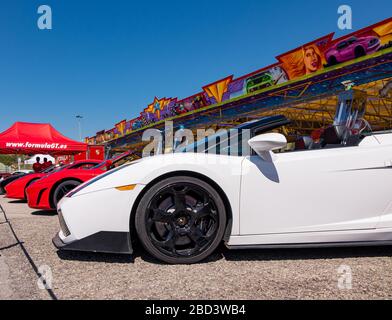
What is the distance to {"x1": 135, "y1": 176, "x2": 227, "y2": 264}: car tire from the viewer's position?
2.13 meters

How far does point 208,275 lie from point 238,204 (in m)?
0.55

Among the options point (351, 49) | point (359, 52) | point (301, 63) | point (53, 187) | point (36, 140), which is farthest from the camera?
point (36, 140)

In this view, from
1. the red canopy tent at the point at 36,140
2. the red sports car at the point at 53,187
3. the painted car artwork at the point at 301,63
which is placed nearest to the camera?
the red sports car at the point at 53,187

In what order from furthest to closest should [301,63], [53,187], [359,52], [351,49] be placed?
[301,63] < [351,49] < [359,52] < [53,187]

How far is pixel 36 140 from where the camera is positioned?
39.8 ft

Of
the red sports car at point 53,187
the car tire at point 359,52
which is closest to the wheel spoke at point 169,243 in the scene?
the red sports car at point 53,187

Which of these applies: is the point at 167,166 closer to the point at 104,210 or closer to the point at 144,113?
the point at 104,210

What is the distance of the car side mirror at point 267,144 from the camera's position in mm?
2113

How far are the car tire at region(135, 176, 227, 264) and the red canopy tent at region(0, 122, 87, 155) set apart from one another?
1171 cm
